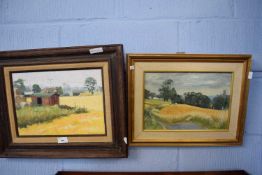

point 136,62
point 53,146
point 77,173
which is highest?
point 136,62

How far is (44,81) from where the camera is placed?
0.98 meters

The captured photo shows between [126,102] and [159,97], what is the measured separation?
0.18 meters

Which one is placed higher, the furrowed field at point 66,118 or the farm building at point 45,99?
the farm building at point 45,99

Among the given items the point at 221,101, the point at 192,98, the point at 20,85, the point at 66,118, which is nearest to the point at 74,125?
the point at 66,118

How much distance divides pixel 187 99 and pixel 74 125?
63 cm

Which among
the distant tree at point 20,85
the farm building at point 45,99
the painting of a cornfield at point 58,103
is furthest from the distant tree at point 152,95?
the distant tree at point 20,85

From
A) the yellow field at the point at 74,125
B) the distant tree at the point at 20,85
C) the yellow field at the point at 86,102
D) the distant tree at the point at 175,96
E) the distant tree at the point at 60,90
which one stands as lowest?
the yellow field at the point at 74,125

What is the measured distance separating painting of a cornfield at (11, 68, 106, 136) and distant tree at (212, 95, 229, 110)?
1.99 ft

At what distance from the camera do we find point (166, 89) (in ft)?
3.20

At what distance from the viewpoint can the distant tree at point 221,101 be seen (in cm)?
98

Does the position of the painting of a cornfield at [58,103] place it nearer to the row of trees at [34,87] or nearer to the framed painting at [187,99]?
the row of trees at [34,87]

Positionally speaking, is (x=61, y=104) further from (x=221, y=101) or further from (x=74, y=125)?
(x=221, y=101)

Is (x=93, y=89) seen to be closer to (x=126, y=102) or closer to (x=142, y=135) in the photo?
(x=126, y=102)

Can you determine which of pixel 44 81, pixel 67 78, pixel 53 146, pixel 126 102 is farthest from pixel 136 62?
pixel 53 146
